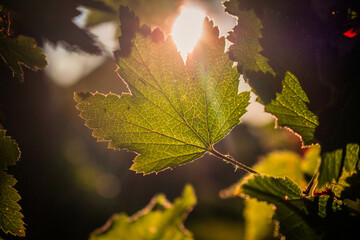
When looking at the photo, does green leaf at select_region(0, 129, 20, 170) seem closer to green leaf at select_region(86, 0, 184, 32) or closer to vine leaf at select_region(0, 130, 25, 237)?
vine leaf at select_region(0, 130, 25, 237)

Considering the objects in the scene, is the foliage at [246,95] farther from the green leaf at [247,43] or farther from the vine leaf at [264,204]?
the vine leaf at [264,204]

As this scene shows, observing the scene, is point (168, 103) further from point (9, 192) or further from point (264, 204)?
point (264, 204)

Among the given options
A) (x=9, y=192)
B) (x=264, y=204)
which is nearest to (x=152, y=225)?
(x=264, y=204)

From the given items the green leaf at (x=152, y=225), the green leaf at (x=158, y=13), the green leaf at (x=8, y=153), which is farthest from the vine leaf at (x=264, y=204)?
the green leaf at (x=8, y=153)

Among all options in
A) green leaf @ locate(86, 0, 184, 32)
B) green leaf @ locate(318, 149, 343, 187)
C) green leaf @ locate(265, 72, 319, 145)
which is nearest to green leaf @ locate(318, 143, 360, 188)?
green leaf @ locate(318, 149, 343, 187)

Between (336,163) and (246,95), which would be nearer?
(336,163)

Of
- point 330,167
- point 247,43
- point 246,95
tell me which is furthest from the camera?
point 246,95

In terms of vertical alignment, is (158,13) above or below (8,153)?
above
